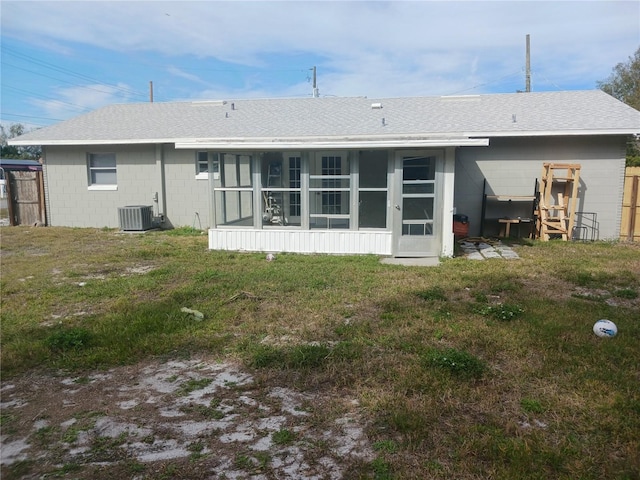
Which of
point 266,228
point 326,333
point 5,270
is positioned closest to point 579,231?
point 266,228

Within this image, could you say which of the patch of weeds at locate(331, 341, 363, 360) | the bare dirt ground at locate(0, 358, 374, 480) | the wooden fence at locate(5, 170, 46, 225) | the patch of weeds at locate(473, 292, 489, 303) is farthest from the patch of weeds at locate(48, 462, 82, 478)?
the wooden fence at locate(5, 170, 46, 225)

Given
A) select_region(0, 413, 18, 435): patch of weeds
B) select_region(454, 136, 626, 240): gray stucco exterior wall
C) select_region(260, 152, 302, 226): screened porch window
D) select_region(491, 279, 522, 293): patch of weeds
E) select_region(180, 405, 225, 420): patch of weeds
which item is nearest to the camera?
select_region(0, 413, 18, 435): patch of weeds

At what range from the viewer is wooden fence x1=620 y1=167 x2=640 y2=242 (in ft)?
38.3

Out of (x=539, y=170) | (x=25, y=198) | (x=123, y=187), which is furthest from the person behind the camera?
(x=25, y=198)

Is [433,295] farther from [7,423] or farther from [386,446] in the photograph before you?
[7,423]

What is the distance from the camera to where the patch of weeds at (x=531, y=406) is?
3.51 meters

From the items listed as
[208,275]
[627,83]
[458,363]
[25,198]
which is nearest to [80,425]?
[458,363]

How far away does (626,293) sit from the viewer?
22.0 feet

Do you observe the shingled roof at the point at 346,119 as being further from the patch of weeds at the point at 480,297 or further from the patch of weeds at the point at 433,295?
the patch of weeds at the point at 480,297

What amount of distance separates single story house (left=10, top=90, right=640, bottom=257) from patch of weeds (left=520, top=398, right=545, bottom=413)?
6036mm

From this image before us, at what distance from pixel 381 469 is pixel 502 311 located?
11.4ft

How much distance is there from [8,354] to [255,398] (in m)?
2.59

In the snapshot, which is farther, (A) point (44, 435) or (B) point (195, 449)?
(A) point (44, 435)

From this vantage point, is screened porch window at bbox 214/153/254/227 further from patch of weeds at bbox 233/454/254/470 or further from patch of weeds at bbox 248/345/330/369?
patch of weeds at bbox 233/454/254/470
